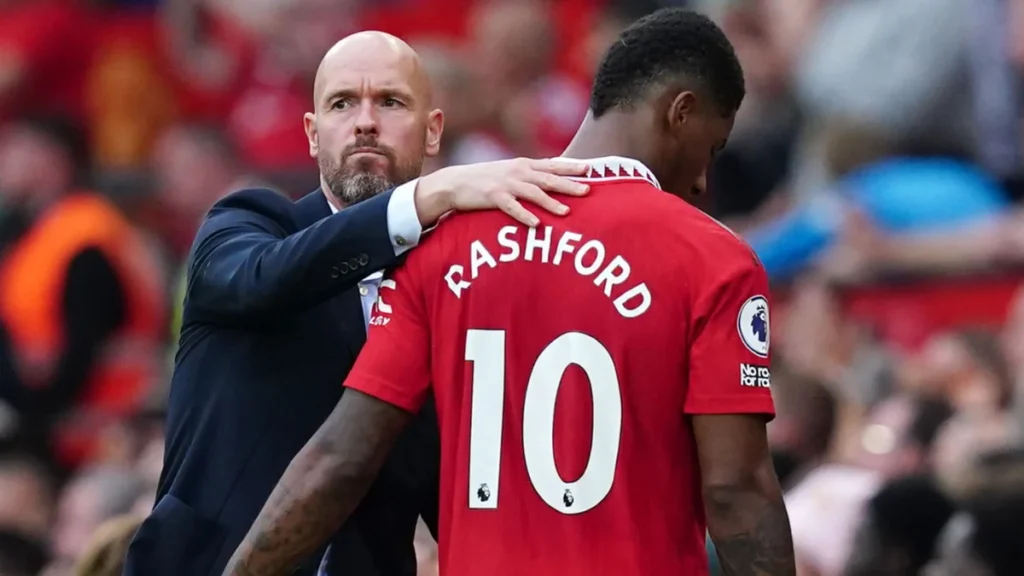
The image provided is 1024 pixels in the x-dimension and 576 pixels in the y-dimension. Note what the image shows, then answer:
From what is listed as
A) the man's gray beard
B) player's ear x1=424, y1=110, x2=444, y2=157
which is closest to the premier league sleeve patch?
the man's gray beard

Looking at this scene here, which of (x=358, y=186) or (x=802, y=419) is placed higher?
(x=358, y=186)

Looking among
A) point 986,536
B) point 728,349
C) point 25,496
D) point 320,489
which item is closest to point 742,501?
point 728,349

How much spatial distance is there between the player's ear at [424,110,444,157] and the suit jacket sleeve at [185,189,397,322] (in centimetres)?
55

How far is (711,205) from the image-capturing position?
28.6 ft

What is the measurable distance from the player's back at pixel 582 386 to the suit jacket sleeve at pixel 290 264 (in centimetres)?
20

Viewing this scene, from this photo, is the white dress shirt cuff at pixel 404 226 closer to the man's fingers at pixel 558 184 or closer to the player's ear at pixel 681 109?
the man's fingers at pixel 558 184

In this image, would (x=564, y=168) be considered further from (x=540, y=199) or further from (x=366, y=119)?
(x=366, y=119)

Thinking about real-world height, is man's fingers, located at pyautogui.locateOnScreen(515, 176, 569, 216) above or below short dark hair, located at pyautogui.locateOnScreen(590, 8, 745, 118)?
below

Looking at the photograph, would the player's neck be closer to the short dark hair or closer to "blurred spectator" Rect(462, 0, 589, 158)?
the short dark hair

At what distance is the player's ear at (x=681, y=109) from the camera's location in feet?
12.3

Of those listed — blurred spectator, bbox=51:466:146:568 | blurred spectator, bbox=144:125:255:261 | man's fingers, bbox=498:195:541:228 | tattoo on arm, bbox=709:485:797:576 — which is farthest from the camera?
blurred spectator, bbox=144:125:255:261

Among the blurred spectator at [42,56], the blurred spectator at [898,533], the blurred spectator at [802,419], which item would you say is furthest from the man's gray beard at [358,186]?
the blurred spectator at [42,56]

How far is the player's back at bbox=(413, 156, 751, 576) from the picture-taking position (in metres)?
3.59

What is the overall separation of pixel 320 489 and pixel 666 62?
39.1 inches
